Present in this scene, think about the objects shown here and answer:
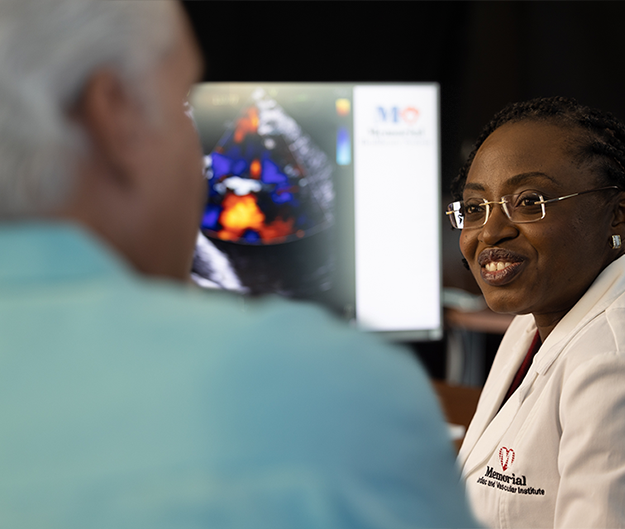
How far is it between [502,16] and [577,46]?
0.39 meters

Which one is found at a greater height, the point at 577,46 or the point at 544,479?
the point at 577,46

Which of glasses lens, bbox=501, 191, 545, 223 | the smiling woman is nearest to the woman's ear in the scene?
the smiling woman

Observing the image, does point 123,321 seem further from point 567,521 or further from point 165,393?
point 567,521

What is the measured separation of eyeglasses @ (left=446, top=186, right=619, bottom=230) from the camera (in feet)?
3.75

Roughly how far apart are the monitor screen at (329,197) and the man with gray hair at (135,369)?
48.3 inches

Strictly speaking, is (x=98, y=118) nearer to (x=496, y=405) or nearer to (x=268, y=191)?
(x=496, y=405)

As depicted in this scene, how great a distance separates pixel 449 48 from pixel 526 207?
2475 millimetres

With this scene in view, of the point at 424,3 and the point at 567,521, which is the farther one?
the point at 424,3

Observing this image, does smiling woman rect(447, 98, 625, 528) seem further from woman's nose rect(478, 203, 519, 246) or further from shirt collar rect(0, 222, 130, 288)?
shirt collar rect(0, 222, 130, 288)

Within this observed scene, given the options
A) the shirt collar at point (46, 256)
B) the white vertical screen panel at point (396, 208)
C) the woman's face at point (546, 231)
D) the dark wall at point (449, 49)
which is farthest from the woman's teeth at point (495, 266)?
the dark wall at point (449, 49)

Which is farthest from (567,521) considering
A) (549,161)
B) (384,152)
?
(384,152)

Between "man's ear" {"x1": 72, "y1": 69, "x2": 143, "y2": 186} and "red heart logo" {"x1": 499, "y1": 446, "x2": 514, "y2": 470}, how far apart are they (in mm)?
744

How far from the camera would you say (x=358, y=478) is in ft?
1.36

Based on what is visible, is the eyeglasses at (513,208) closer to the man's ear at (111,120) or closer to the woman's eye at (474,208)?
the woman's eye at (474,208)
